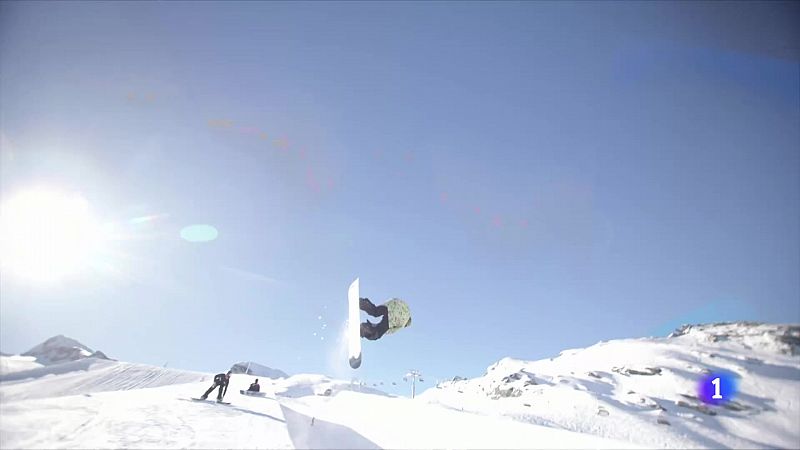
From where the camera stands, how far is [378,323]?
1421 cm

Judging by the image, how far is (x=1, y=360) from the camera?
143ft

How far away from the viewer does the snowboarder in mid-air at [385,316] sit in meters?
14.1

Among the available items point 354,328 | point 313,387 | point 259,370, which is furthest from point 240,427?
point 259,370

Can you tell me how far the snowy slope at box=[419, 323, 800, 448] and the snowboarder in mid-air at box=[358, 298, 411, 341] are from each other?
763 cm

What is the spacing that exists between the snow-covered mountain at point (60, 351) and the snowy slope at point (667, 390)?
3745 inches

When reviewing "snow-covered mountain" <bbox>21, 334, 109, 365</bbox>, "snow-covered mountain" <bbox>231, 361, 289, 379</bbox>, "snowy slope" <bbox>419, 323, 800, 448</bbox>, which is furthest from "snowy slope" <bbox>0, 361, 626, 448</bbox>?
"snow-covered mountain" <bbox>231, 361, 289, 379</bbox>

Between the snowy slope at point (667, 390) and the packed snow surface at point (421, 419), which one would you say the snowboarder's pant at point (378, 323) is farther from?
the snowy slope at point (667, 390)

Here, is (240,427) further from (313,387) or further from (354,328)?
(313,387)

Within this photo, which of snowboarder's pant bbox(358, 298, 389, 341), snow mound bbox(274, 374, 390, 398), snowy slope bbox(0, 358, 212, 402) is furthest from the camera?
snow mound bbox(274, 374, 390, 398)

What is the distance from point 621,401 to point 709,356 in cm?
1184

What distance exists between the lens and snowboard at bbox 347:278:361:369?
46.2 feet

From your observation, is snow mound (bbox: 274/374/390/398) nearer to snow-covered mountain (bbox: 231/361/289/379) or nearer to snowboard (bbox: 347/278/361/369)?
snowboard (bbox: 347/278/361/369)

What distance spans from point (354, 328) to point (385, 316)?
138cm

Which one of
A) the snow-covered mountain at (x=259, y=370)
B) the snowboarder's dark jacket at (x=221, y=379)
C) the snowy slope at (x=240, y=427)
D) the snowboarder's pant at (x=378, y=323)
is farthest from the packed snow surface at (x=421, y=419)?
the snow-covered mountain at (x=259, y=370)
